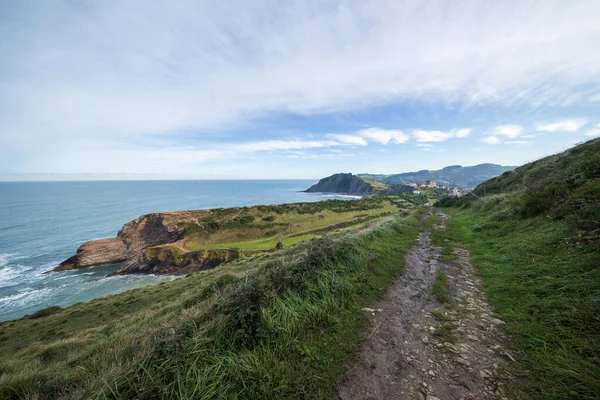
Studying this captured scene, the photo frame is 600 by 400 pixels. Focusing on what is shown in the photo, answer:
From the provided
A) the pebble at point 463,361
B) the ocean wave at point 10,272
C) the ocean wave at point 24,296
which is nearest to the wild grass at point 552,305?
the pebble at point 463,361

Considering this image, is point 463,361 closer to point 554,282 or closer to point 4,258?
point 554,282

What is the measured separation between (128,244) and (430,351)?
71804 mm

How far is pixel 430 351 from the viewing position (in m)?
3.90

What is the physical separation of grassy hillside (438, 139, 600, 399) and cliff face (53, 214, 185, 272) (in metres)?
58.9

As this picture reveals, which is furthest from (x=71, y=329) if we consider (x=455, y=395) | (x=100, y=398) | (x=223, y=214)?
(x=223, y=214)

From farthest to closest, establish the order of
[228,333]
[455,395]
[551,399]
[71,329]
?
[71,329]
[228,333]
[455,395]
[551,399]

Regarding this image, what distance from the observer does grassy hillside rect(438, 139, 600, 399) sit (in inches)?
115

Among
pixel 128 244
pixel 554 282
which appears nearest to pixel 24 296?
pixel 128 244

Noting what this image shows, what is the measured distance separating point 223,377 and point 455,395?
3.29 meters

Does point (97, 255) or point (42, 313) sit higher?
point (42, 313)

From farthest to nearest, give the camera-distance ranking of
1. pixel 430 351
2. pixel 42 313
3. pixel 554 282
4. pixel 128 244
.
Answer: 1. pixel 128 244
2. pixel 42 313
3. pixel 554 282
4. pixel 430 351

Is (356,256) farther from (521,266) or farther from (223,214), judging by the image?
(223,214)

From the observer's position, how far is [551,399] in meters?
2.66

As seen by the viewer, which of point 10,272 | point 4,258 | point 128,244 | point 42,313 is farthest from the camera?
point 128,244
